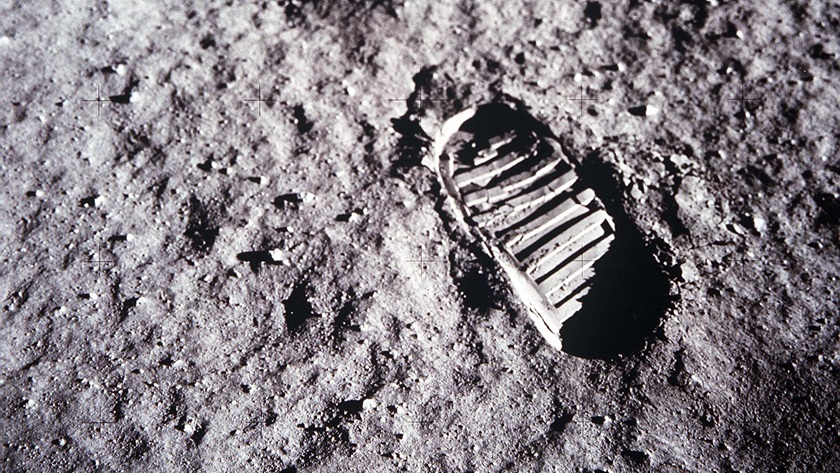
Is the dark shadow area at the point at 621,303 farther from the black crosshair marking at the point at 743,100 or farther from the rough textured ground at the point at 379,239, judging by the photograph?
the black crosshair marking at the point at 743,100

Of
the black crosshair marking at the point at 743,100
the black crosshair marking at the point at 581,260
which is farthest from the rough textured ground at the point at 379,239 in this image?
the black crosshair marking at the point at 581,260

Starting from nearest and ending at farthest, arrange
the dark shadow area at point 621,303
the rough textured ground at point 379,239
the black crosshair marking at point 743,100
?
the rough textured ground at point 379,239, the dark shadow area at point 621,303, the black crosshair marking at point 743,100

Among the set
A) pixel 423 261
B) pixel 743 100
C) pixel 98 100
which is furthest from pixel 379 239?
pixel 743 100

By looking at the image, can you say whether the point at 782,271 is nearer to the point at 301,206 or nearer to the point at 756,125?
the point at 756,125

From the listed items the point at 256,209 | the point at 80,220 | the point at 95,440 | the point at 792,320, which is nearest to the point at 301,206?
the point at 256,209

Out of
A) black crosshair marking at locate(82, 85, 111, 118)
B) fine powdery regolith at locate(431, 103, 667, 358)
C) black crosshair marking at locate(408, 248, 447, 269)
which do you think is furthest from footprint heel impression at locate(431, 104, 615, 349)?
black crosshair marking at locate(82, 85, 111, 118)

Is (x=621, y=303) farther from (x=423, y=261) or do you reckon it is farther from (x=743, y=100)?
(x=743, y=100)
